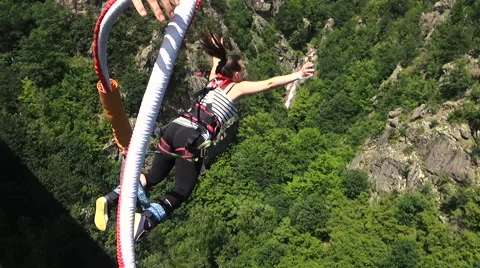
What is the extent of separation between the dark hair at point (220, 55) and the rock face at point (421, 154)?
42.5 m

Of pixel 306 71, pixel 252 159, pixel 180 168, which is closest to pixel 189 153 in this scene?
pixel 180 168

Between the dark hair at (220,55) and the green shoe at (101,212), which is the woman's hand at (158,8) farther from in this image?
the green shoe at (101,212)

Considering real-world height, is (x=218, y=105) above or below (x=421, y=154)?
above

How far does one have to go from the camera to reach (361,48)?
6975 cm

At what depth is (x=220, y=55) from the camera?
6.00 m

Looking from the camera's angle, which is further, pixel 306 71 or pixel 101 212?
pixel 101 212

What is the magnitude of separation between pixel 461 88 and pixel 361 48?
75.6 feet

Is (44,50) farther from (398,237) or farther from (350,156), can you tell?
(398,237)

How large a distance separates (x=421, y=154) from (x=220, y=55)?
44.3 meters

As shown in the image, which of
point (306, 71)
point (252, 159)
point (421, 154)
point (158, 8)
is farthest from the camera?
point (252, 159)

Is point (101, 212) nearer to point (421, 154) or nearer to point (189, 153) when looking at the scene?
point (189, 153)

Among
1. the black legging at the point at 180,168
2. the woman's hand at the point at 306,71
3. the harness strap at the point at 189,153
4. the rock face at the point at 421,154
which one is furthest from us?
the rock face at the point at 421,154

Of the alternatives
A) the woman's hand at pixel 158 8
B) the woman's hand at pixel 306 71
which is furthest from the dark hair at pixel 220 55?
the woman's hand at pixel 158 8

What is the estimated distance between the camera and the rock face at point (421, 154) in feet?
146
